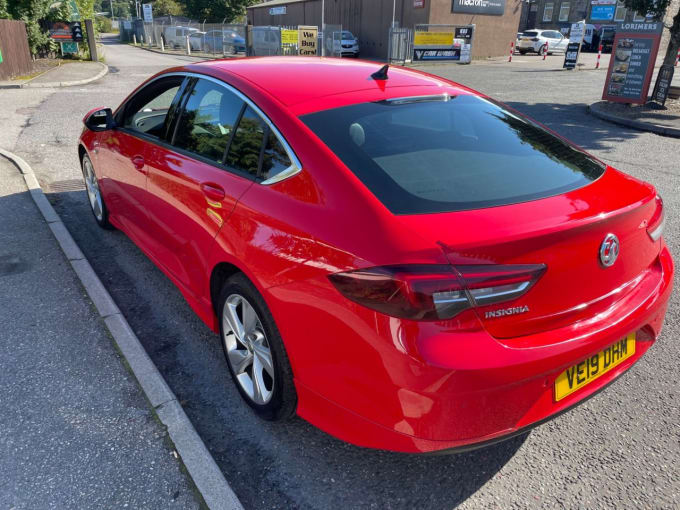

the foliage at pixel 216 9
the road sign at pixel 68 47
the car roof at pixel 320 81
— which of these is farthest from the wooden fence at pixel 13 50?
the foliage at pixel 216 9

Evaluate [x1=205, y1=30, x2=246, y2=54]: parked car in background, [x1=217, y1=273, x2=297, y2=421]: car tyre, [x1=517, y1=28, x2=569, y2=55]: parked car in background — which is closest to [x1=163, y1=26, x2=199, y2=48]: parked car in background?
[x1=205, y1=30, x2=246, y2=54]: parked car in background

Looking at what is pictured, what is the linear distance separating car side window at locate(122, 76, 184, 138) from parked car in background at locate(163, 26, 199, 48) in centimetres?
3630

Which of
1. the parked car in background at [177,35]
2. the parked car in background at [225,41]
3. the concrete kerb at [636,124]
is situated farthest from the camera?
the parked car in background at [177,35]

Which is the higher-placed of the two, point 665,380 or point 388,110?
point 388,110

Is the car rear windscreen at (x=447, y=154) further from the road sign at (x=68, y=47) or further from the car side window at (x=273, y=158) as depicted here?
the road sign at (x=68, y=47)

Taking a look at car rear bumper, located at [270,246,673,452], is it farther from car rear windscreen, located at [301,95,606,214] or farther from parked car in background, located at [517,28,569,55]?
parked car in background, located at [517,28,569,55]

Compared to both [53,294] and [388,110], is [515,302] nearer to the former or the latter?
[388,110]

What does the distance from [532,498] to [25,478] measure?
2219 mm

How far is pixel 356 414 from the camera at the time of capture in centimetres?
210

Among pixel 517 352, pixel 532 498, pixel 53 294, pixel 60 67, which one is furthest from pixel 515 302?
pixel 60 67

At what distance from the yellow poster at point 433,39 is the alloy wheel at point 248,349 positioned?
27712 mm

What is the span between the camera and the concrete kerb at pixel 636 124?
408 inches

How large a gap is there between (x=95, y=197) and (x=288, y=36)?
23.7 meters

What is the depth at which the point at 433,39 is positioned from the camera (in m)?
28.3
